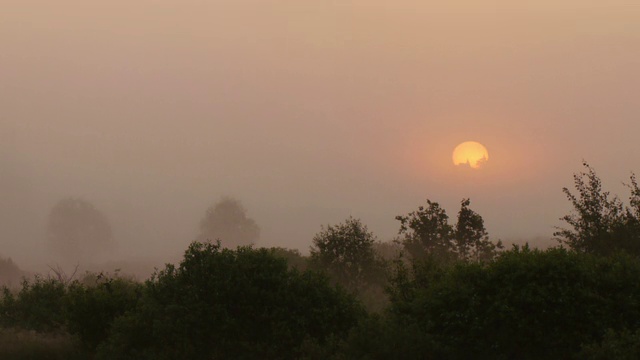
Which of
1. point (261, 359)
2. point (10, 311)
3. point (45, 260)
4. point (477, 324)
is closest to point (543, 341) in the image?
point (477, 324)

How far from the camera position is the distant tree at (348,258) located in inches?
1251

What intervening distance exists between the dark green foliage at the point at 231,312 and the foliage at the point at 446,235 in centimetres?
1116

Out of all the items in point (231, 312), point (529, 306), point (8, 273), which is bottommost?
point (529, 306)

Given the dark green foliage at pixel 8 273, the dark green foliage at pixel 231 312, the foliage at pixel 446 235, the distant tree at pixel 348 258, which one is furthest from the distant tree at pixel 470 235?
the dark green foliage at pixel 8 273

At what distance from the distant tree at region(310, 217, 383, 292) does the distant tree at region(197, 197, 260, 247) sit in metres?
102

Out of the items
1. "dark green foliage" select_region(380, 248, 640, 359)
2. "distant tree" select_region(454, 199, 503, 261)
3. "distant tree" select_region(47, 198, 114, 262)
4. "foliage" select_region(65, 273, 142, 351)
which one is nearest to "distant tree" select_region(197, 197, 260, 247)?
"distant tree" select_region(47, 198, 114, 262)

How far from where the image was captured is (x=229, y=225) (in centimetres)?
13362

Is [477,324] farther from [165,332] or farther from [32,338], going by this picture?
[32,338]

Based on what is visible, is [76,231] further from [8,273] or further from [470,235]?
[470,235]

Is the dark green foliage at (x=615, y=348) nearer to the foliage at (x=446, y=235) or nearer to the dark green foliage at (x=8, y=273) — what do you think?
the foliage at (x=446, y=235)

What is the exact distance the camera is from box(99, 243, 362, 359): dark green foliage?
63.1 feet

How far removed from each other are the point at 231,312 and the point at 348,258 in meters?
12.9

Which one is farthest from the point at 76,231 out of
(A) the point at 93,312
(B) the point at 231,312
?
(B) the point at 231,312

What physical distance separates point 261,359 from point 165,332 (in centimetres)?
297
